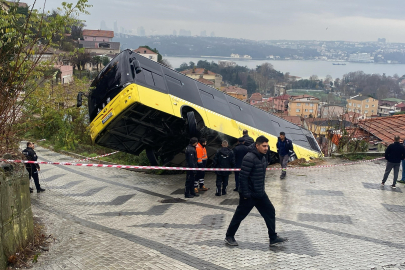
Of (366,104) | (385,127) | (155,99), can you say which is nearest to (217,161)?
(155,99)

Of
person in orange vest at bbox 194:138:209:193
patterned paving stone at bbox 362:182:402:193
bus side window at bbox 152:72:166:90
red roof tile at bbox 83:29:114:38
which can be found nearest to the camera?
person in orange vest at bbox 194:138:209:193

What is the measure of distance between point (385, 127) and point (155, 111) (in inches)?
495

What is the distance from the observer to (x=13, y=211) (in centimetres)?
541

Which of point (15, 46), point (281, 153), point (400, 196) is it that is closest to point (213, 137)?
point (281, 153)

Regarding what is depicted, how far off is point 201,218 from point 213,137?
14.5ft

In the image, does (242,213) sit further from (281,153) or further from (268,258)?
(281,153)

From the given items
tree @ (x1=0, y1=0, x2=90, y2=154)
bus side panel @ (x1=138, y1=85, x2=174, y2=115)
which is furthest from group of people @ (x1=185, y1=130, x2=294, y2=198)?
tree @ (x1=0, y1=0, x2=90, y2=154)

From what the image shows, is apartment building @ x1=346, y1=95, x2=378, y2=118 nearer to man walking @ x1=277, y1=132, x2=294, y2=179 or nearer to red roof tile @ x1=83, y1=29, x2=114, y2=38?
red roof tile @ x1=83, y1=29, x2=114, y2=38

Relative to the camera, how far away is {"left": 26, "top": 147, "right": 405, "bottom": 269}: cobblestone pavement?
560cm

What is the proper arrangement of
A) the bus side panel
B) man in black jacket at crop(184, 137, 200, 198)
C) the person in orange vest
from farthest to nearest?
the person in orange vest → the bus side panel → man in black jacket at crop(184, 137, 200, 198)

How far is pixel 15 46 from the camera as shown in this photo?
7.63m

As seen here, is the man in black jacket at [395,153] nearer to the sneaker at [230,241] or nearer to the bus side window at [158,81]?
the sneaker at [230,241]

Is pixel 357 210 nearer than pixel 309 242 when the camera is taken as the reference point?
No

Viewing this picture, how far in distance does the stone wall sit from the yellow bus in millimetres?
4335
